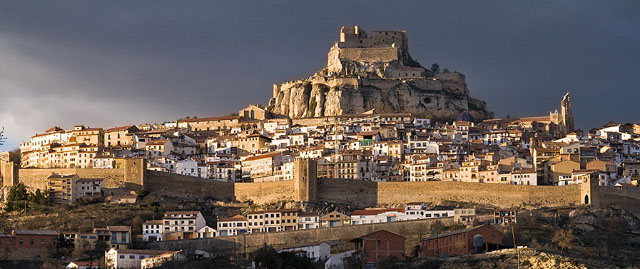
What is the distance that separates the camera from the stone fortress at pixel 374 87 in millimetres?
77250

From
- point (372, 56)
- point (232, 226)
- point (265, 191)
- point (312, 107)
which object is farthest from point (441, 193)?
point (372, 56)

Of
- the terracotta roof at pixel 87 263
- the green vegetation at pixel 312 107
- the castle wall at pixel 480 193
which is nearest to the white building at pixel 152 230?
the terracotta roof at pixel 87 263

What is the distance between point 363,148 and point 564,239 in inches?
745

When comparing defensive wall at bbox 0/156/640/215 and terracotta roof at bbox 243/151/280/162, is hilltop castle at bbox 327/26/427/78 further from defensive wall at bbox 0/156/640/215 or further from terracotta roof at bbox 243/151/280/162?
A: defensive wall at bbox 0/156/640/215

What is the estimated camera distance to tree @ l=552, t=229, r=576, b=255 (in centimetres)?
4838

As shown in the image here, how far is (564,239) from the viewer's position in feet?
161

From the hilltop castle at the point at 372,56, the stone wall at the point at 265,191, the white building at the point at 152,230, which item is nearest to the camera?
the white building at the point at 152,230

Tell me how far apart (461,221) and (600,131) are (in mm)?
23101

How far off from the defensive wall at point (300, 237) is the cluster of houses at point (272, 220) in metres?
1.11

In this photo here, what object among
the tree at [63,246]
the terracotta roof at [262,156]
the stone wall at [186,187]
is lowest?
the tree at [63,246]

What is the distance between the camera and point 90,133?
71875 millimetres

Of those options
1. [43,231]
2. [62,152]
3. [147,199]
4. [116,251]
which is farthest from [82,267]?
[62,152]

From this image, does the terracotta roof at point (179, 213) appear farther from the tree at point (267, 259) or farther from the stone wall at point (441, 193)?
the tree at point (267, 259)

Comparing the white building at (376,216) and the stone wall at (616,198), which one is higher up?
the stone wall at (616,198)
